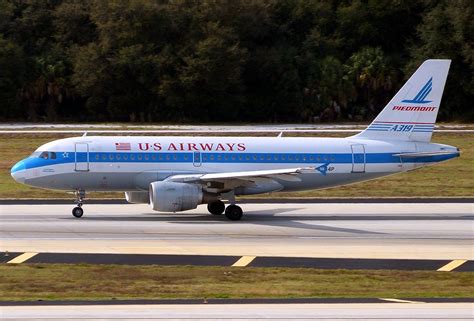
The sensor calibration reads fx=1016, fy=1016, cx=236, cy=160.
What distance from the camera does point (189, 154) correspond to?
38.2 meters

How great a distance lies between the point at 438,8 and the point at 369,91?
30.2 feet

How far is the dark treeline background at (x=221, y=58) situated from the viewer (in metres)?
83.6

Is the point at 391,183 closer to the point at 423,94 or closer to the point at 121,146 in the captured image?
the point at 423,94

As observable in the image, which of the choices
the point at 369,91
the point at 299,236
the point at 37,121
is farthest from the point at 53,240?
the point at 369,91

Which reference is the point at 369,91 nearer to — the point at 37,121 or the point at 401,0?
the point at 401,0

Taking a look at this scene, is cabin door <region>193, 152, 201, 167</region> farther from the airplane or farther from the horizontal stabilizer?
the horizontal stabilizer

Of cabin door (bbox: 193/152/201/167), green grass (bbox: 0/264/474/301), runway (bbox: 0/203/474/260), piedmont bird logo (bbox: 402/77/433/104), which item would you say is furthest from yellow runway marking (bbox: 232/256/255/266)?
piedmont bird logo (bbox: 402/77/433/104)

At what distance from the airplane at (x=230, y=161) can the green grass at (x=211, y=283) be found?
9.36 m

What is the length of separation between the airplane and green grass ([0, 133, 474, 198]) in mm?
6187

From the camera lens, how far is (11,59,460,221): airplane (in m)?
36.9

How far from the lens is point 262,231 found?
111 feet

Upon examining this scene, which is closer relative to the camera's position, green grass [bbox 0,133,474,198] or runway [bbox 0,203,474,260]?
runway [bbox 0,203,474,260]

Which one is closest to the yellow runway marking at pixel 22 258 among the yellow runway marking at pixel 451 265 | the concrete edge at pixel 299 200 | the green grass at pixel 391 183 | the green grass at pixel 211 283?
the green grass at pixel 211 283

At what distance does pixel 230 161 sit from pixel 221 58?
46233 millimetres
